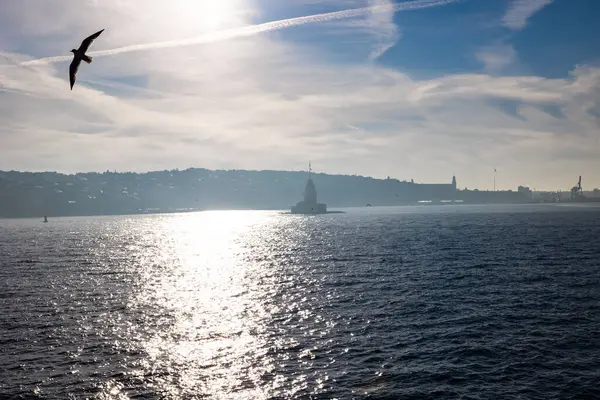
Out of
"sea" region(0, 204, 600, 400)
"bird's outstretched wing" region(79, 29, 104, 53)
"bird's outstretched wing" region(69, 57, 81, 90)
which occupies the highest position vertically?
"bird's outstretched wing" region(79, 29, 104, 53)

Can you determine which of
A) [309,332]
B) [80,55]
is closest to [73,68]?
[80,55]

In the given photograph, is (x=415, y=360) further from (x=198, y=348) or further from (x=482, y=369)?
(x=198, y=348)

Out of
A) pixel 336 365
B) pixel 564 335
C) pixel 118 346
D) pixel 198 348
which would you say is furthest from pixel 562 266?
pixel 118 346

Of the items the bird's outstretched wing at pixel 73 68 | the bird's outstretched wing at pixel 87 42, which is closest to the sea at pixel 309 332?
the bird's outstretched wing at pixel 73 68

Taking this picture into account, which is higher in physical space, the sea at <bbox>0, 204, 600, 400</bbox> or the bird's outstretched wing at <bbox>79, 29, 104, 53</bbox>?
the bird's outstretched wing at <bbox>79, 29, 104, 53</bbox>

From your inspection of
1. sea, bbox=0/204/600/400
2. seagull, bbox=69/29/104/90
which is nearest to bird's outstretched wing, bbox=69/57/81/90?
seagull, bbox=69/29/104/90

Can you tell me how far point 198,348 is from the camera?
42469mm

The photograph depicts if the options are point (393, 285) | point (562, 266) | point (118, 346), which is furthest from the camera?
point (562, 266)

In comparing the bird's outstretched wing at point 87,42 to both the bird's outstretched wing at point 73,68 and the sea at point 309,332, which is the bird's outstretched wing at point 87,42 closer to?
the bird's outstretched wing at point 73,68

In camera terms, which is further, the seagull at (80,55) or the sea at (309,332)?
the sea at (309,332)

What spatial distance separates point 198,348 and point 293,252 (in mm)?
84736

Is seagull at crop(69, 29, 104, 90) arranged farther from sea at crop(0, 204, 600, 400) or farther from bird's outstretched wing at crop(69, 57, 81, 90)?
sea at crop(0, 204, 600, 400)

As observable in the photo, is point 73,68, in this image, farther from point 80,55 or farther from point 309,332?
point 309,332

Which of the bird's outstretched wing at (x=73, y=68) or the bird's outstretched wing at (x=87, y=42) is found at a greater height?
the bird's outstretched wing at (x=87, y=42)
